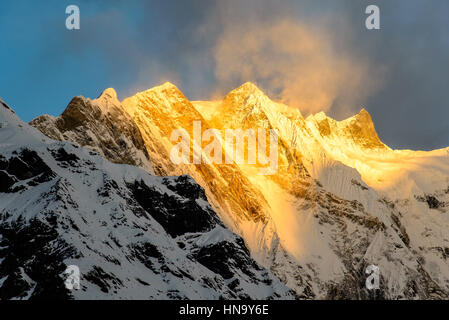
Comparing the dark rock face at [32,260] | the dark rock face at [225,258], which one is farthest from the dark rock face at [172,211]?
the dark rock face at [32,260]

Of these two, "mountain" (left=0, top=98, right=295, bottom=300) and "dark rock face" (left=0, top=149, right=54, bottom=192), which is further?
"dark rock face" (left=0, top=149, right=54, bottom=192)

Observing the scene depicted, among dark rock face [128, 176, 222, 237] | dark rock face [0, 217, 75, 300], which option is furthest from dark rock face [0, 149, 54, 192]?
dark rock face [128, 176, 222, 237]

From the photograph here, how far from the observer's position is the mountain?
145375 mm

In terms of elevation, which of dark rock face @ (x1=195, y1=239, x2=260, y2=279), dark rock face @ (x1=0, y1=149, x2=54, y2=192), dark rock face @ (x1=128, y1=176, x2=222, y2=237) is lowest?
dark rock face @ (x1=195, y1=239, x2=260, y2=279)

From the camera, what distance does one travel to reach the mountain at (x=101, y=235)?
145375 millimetres

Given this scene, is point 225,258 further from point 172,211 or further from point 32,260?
point 32,260

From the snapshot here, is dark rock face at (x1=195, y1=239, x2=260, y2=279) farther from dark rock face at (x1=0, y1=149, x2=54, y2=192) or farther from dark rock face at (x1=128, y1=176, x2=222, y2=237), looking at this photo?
dark rock face at (x1=0, y1=149, x2=54, y2=192)

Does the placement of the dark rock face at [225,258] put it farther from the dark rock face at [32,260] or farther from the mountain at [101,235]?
the dark rock face at [32,260]

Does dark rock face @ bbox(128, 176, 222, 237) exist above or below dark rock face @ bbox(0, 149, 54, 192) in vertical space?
below

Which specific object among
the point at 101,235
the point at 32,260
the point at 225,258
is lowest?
the point at 225,258

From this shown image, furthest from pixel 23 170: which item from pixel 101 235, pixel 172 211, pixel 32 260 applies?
pixel 172 211

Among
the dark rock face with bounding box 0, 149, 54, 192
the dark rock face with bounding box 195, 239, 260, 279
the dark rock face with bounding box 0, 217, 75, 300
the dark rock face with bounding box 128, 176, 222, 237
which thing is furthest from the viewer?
the dark rock face with bounding box 128, 176, 222, 237

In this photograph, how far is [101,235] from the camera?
16225cm
